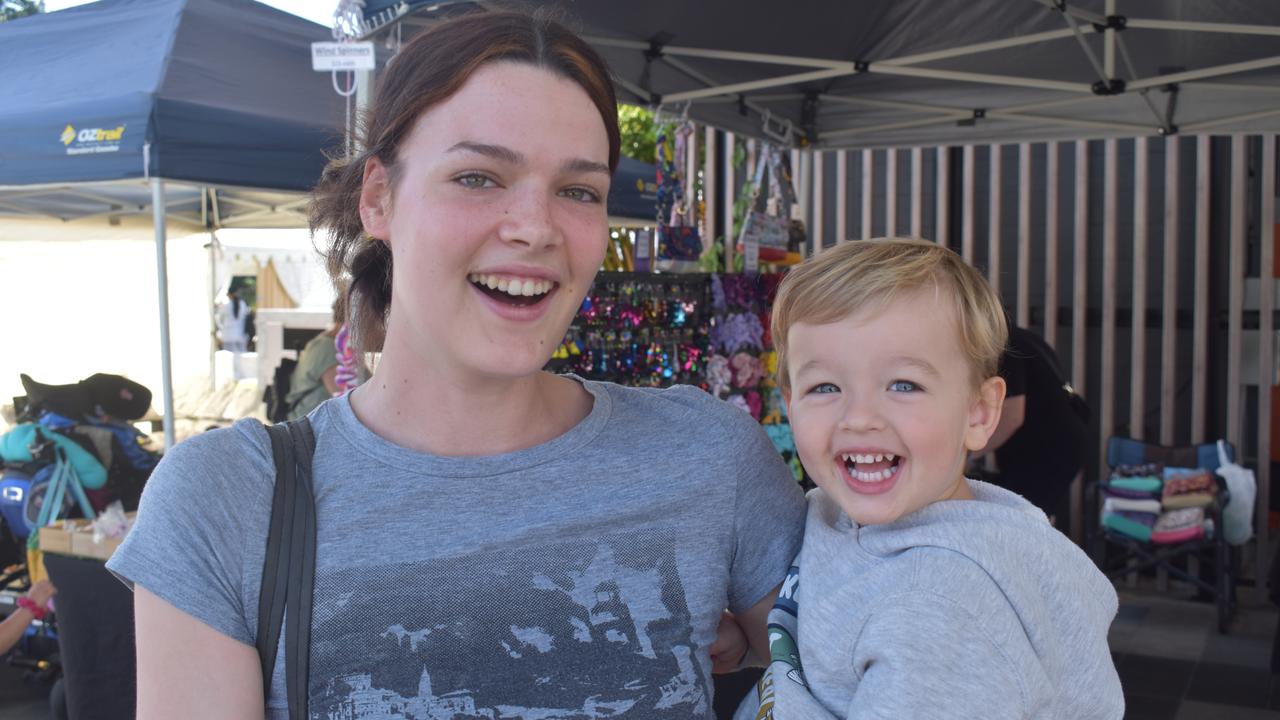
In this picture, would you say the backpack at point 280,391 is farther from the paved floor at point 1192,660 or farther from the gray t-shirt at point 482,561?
the gray t-shirt at point 482,561

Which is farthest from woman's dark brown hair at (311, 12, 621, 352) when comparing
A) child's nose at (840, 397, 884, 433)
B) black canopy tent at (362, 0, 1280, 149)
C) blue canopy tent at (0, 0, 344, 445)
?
blue canopy tent at (0, 0, 344, 445)

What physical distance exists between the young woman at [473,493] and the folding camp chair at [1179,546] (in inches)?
219

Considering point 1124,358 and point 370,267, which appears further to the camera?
point 1124,358

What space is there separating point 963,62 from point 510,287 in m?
3.80

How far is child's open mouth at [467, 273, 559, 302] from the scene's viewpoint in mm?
1288

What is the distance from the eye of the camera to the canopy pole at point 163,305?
4.83 m

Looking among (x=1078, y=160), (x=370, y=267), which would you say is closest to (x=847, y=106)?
(x=1078, y=160)

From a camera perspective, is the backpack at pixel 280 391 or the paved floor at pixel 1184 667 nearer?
the paved floor at pixel 1184 667

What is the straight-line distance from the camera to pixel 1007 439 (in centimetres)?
459

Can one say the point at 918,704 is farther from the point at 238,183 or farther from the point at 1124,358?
the point at 1124,358

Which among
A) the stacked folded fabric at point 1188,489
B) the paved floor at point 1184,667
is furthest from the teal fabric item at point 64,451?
the stacked folded fabric at point 1188,489

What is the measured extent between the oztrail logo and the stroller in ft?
3.69

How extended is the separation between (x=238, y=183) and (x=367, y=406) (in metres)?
4.03

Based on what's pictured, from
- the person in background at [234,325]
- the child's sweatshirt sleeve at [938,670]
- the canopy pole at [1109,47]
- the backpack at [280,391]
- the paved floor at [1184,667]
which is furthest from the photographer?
the person in background at [234,325]
